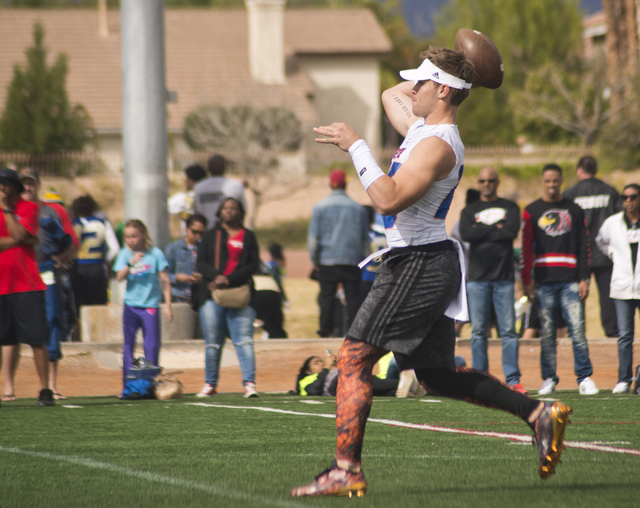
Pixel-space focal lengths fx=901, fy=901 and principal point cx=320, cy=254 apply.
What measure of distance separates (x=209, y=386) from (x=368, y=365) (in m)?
4.97

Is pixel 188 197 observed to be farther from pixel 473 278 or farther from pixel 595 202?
pixel 595 202

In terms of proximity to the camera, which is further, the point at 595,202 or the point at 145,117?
the point at 145,117

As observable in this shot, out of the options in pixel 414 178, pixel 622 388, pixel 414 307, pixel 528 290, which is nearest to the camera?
pixel 414 178

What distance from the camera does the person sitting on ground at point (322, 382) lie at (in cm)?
870

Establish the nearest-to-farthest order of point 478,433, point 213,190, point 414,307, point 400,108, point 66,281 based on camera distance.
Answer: point 414,307, point 400,108, point 478,433, point 66,281, point 213,190

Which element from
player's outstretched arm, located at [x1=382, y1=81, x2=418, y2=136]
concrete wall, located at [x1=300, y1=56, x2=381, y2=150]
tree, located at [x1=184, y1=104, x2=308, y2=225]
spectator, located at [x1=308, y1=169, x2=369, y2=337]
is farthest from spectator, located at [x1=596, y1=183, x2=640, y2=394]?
concrete wall, located at [x1=300, y1=56, x2=381, y2=150]

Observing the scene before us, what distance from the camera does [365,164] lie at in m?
4.05

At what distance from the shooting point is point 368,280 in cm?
1156

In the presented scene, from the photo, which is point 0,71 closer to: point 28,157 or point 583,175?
point 28,157

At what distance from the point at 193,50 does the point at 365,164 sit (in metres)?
41.2

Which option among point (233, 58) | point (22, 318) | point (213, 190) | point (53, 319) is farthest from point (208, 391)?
point (233, 58)

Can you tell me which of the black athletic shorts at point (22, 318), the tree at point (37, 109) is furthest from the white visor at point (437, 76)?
the tree at point (37, 109)

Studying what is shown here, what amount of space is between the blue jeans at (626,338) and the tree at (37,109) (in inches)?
1075

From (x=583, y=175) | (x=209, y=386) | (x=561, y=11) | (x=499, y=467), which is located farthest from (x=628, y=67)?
(x=499, y=467)
